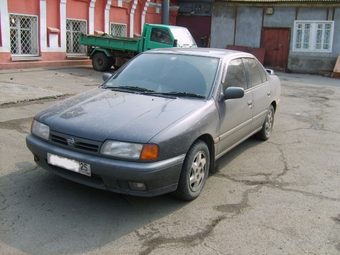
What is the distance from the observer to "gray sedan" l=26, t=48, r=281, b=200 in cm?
343

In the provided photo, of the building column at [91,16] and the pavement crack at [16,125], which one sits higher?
the building column at [91,16]

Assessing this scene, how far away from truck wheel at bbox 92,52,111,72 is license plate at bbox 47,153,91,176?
39.0 ft

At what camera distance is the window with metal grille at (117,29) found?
18825mm

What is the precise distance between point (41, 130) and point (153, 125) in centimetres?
122

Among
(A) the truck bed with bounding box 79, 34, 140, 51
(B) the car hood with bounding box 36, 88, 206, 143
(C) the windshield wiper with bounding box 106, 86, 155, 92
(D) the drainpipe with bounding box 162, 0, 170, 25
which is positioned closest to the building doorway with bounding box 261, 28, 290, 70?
(D) the drainpipe with bounding box 162, 0, 170, 25

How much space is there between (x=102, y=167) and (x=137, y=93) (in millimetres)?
1379

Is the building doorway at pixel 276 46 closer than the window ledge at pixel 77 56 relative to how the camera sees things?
No

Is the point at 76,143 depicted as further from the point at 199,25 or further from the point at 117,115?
the point at 199,25

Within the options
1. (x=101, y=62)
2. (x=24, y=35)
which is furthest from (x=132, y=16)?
(x=24, y=35)

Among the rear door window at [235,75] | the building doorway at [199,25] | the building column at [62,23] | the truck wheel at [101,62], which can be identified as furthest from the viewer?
the building doorway at [199,25]

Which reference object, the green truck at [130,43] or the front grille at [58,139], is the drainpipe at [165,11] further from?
the front grille at [58,139]

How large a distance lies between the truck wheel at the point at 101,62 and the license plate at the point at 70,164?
468 inches

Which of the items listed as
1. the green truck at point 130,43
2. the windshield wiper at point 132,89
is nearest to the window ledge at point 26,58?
the green truck at point 130,43

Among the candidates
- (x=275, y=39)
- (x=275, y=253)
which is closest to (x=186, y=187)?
(x=275, y=253)
